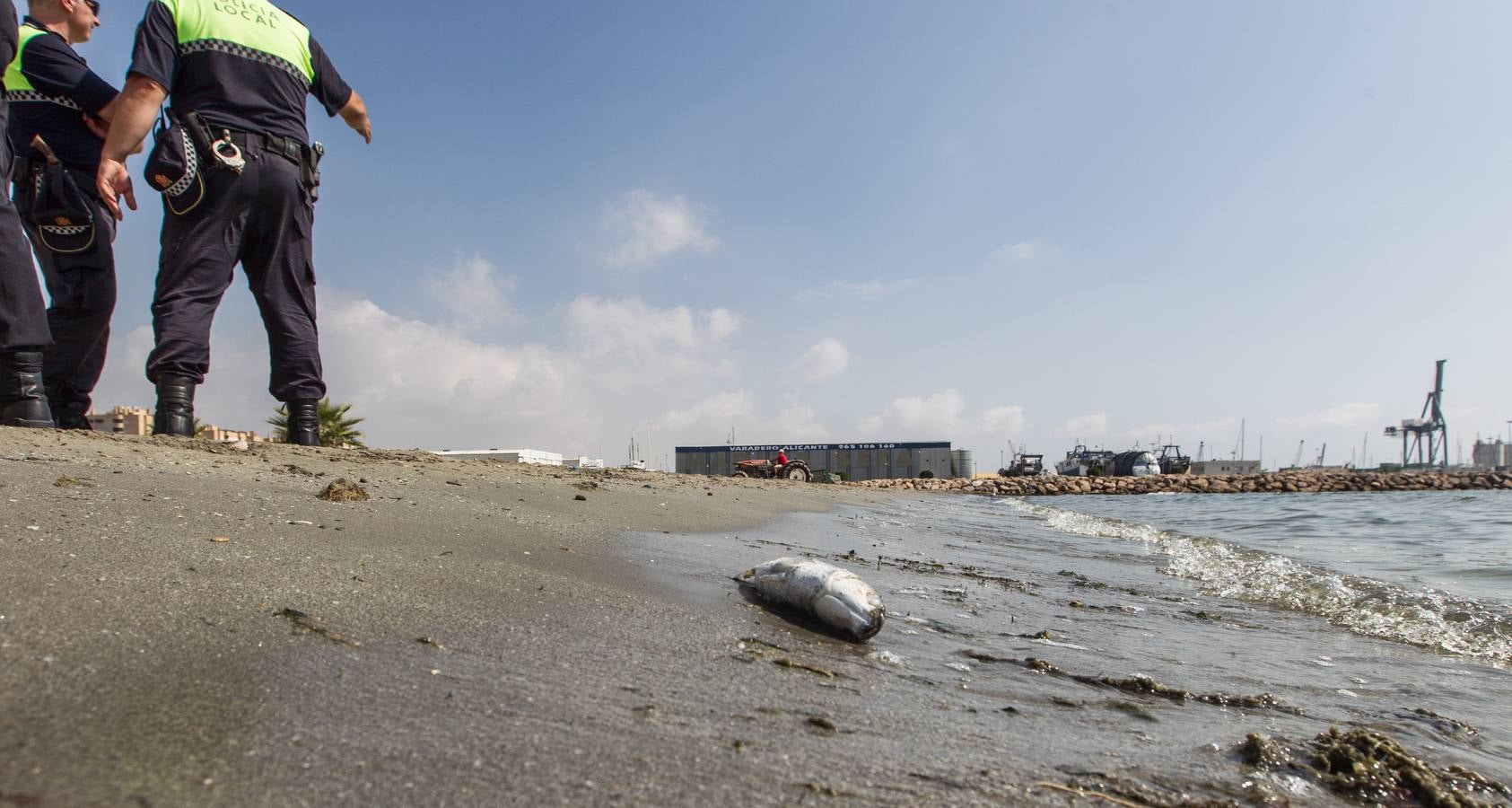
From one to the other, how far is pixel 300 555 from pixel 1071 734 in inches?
77.3

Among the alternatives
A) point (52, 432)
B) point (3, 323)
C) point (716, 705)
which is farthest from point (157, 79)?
point (716, 705)

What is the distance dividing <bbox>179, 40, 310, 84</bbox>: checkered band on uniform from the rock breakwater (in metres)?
29.0

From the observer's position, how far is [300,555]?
1.99 m

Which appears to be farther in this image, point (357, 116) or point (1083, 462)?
point (1083, 462)

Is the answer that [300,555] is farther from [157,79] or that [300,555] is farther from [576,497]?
[157,79]

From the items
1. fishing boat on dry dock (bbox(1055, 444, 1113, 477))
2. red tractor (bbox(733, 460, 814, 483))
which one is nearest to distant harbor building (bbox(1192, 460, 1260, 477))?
fishing boat on dry dock (bbox(1055, 444, 1113, 477))

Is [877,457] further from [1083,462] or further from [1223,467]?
[1223,467]

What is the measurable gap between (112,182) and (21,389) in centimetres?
110

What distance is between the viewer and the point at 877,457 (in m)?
51.6

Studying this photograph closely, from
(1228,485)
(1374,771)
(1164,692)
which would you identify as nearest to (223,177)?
(1164,692)

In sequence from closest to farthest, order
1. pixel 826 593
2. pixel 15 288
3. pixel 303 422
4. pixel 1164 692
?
1. pixel 1164 692
2. pixel 826 593
3. pixel 15 288
4. pixel 303 422

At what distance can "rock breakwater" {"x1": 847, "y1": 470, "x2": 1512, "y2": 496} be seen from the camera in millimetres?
32594

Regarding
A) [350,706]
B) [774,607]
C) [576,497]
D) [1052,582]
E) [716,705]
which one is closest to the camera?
[350,706]

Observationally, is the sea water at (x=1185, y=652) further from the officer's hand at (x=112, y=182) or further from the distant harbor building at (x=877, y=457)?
the distant harbor building at (x=877, y=457)
